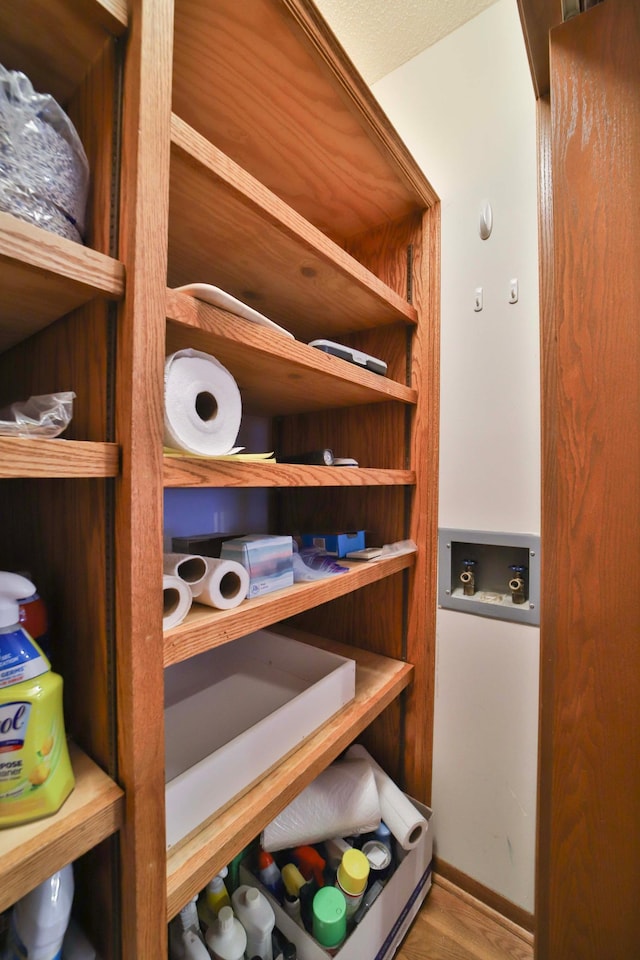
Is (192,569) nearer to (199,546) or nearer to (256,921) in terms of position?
(199,546)

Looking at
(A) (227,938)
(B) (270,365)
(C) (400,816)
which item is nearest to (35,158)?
(B) (270,365)

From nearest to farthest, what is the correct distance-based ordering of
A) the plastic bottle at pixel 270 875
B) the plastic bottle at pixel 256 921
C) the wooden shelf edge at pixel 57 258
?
the wooden shelf edge at pixel 57 258 → the plastic bottle at pixel 256 921 → the plastic bottle at pixel 270 875

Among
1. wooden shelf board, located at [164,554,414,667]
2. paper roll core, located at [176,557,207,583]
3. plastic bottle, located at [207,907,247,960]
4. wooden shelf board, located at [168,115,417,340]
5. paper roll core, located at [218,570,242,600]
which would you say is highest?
wooden shelf board, located at [168,115,417,340]

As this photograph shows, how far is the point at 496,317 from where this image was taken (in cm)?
90

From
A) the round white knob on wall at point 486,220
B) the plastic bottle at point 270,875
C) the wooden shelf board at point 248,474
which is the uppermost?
the round white knob on wall at point 486,220

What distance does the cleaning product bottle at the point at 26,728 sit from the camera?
Answer: 15.0 inches

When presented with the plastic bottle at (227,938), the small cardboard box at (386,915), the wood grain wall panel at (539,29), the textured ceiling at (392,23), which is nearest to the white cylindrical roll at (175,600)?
the plastic bottle at (227,938)

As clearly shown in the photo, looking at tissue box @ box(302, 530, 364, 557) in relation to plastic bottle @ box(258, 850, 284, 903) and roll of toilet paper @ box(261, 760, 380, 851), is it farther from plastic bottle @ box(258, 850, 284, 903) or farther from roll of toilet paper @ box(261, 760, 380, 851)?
plastic bottle @ box(258, 850, 284, 903)

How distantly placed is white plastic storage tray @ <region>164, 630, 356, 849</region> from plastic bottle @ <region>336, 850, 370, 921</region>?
0.30 metres

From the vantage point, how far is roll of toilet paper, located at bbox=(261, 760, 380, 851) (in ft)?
2.51

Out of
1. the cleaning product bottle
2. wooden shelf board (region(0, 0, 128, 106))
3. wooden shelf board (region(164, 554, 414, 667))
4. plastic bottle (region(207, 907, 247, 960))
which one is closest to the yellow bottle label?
the cleaning product bottle

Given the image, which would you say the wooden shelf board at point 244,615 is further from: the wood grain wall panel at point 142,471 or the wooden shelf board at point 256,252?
the wooden shelf board at point 256,252

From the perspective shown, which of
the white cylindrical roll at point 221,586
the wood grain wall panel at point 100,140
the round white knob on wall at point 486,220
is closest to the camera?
the wood grain wall panel at point 100,140

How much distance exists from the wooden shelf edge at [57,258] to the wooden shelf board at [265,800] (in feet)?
2.29
